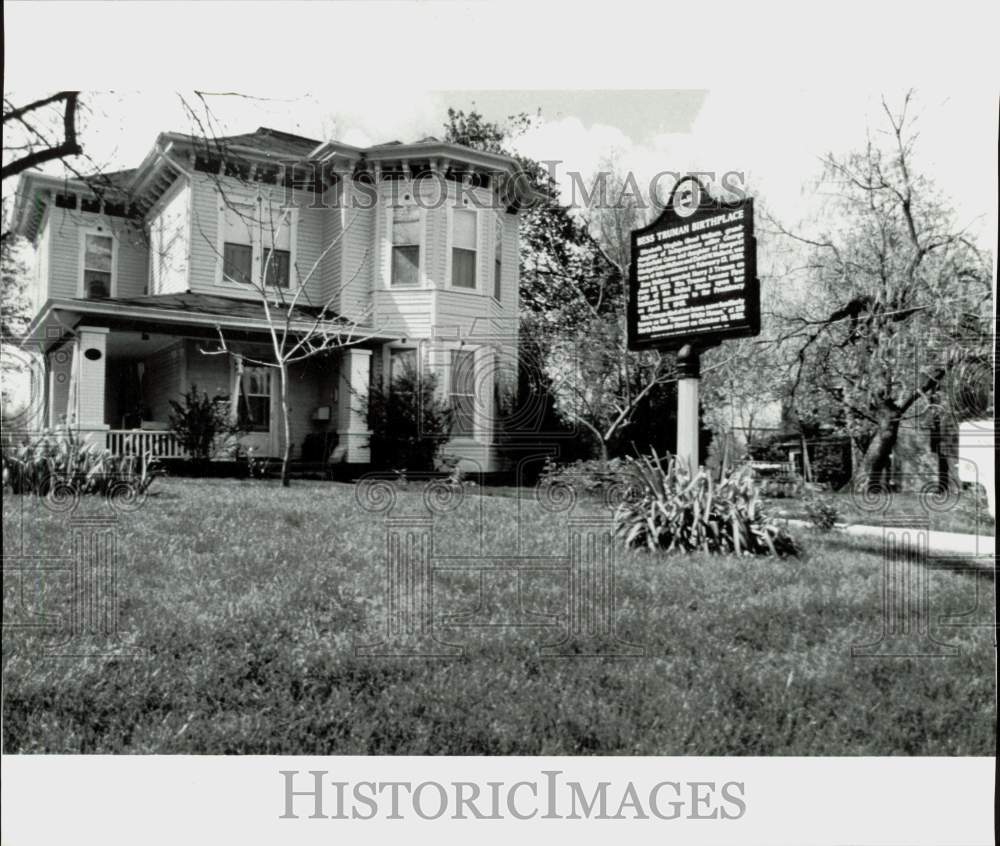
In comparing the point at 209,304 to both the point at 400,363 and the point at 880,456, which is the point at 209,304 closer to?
the point at 400,363

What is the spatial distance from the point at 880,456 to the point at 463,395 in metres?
1.71

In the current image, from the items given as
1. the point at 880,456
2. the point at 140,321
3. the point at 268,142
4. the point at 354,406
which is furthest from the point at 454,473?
the point at 880,456

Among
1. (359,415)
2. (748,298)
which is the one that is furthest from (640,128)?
(359,415)

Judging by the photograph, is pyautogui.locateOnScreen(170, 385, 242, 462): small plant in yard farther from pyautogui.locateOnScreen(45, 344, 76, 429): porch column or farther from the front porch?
pyautogui.locateOnScreen(45, 344, 76, 429): porch column

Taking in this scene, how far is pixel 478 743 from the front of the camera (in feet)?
7.72

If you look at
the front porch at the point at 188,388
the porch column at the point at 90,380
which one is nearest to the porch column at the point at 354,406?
the front porch at the point at 188,388

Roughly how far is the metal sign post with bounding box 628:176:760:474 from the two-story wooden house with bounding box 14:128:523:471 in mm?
577

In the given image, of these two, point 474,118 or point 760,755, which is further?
point 474,118

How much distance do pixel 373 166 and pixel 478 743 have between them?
82.4 inches

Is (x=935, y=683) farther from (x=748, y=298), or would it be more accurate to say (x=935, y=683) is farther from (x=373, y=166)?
(x=373, y=166)

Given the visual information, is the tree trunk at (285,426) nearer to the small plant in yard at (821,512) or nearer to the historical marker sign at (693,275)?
the historical marker sign at (693,275)

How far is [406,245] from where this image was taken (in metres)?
2.78

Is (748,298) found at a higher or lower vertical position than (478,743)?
higher

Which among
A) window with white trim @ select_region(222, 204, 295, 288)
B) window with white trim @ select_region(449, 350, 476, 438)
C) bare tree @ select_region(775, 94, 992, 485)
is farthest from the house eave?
bare tree @ select_region(775, 94, 992, 485)
